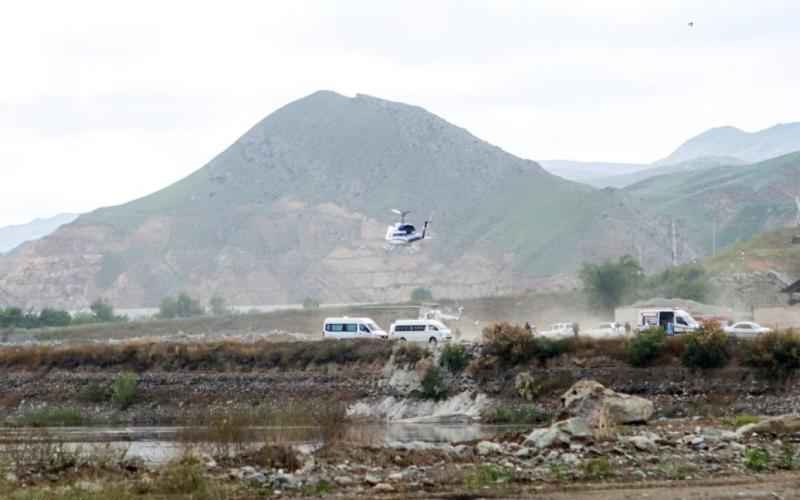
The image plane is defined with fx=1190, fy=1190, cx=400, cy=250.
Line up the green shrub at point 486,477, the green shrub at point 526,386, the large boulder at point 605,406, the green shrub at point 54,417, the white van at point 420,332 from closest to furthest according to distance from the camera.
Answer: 1. the green shrub at point 486,477
2. the large boulder at point 605,406
3. the green shrub at point 526,386
4. the green shrub at point 54,417
5. the white van at point 420,332

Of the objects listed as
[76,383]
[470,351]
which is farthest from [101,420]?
[470,351]

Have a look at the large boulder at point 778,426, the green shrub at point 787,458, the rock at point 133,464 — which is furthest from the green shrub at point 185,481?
the large boulder at point 778,426

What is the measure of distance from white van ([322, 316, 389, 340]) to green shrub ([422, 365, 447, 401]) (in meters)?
9.48

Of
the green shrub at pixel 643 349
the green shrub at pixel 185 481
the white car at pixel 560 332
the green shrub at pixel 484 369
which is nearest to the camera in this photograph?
the green shrub at pixel 185 481

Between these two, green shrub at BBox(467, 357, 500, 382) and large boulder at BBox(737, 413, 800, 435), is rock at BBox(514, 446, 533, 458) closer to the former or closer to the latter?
A: large boulder at BBox(737, 413, 800, 435)

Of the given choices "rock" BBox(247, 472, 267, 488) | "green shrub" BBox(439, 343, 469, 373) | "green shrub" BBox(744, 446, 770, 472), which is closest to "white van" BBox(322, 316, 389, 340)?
"green shrub" BBox(439, 343, 469, 373)

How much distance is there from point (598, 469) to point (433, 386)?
32989 mm

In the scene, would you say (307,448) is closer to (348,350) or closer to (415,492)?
(415,492)

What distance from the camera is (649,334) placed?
5628 centimetres

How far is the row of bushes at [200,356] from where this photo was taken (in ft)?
207

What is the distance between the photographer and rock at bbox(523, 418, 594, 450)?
94.9 ft

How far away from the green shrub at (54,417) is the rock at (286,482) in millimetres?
33118

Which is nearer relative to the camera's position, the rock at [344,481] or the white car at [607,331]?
the rock at [344,481]

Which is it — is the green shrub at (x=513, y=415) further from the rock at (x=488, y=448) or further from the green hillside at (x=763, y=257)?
the green hillside at (x=763, y=257)
